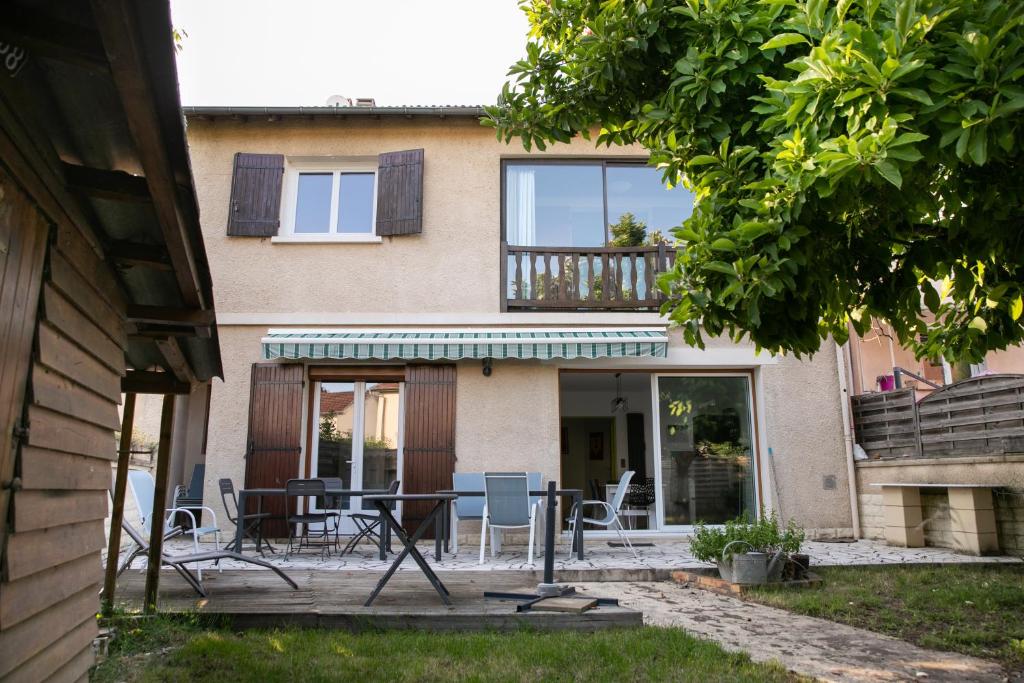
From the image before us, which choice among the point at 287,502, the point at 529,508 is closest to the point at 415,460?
the point at 287,502

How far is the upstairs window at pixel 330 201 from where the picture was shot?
36.6 feet

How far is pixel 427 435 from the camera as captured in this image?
10.2 metres

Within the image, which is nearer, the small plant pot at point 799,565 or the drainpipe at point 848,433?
the small plant pot at point 799,565

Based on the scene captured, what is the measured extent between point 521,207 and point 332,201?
2838 millimetres

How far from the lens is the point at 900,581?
6.99m

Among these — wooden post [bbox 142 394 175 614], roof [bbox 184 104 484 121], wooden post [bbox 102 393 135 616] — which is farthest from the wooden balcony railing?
wooden post [bbox 102 393 135 616]

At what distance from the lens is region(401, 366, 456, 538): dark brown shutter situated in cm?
1003

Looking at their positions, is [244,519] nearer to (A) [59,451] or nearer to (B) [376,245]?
(B) [376,245]

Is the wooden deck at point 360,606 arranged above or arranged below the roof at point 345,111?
below

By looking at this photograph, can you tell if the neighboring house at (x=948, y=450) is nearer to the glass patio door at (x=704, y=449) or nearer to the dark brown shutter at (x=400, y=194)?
the glass patio door at (x=704, y=449)

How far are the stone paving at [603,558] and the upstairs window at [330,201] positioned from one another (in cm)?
454

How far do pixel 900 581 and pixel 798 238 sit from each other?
5.05 meters

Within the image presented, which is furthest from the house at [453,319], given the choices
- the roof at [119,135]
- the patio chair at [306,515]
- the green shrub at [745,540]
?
the roof at [119,135]

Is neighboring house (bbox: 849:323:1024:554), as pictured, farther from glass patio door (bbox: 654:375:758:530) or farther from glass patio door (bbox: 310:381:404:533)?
glass patio door (bbox: 310:381:404:533)
